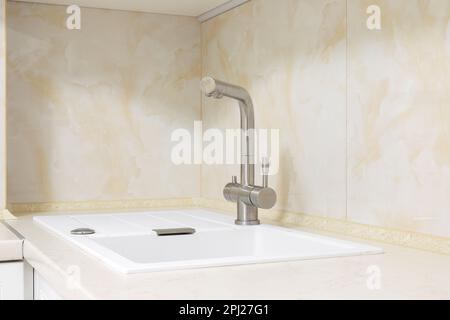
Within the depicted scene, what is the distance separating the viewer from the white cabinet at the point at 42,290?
112 cm

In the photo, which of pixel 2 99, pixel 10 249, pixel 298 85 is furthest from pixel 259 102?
pixel 10 249

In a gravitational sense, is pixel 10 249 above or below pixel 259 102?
below

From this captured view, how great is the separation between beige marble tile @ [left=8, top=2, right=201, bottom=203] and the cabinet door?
26.7 inches

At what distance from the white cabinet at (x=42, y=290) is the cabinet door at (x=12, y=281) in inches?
2.8

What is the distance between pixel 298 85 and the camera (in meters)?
1.71

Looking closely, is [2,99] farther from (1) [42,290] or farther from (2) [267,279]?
(2) [267,279]

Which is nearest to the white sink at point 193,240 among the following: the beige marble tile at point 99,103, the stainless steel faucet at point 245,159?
the stainless steel faucet at point 245,159

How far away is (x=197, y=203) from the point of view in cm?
228

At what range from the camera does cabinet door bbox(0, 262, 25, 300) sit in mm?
1362

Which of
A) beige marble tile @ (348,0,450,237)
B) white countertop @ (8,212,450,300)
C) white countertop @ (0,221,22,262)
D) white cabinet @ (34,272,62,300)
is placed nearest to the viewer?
white countertop @ (8,212,450,300)

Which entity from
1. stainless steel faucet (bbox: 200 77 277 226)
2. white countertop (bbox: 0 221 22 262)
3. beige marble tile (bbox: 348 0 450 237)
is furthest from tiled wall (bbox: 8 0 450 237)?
white countertop (bbox: 0 221 22 262)

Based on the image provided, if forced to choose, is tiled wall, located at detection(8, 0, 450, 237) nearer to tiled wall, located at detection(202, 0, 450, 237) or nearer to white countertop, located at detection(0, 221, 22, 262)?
tiled wall, located at detection(202, 0, 450, 237)

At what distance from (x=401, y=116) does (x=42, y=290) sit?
2.67ft

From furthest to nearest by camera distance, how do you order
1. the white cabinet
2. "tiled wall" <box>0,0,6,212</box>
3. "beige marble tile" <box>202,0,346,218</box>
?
"tiled wall" <box>0,0,6,212</box> < "beige marble tile" <box>202,0,346,218</box> < the white cabinet
